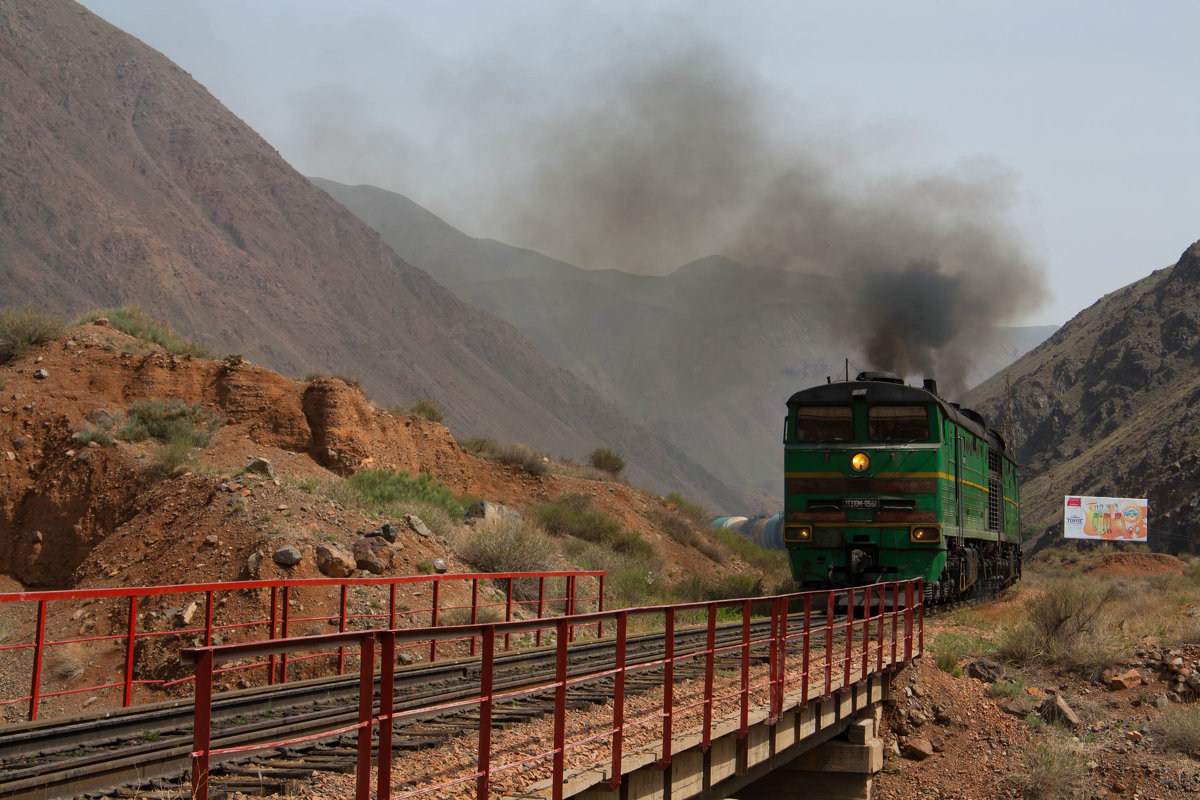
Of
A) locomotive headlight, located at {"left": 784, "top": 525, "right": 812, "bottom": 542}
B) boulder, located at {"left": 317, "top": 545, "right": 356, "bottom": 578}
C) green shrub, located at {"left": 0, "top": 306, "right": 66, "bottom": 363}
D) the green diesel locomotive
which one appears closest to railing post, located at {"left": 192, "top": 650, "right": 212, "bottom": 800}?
boulder, located at {"left": 317, "top": 545, "right": 356, "bottom": 578}

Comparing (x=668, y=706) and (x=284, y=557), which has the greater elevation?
(x=284, y=557)

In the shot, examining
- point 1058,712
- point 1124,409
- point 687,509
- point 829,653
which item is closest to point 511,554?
point 1058,712

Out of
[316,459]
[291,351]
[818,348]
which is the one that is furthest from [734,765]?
[818,348]

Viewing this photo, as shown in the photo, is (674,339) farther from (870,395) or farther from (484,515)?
(870,395)

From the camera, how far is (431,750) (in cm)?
734

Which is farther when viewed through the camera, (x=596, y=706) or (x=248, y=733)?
(x=596, y=706)

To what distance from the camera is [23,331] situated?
2548 centimetres

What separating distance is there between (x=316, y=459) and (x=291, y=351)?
171ft

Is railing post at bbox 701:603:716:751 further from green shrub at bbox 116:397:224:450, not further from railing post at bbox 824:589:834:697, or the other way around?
green shrub at bbox 116:397:224:450

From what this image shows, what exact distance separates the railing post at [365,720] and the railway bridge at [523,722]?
1 centimetres

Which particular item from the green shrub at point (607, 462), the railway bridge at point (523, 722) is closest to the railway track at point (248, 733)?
the railway bridge at point (523, 722)

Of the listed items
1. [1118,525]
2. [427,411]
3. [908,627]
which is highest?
[427,411]

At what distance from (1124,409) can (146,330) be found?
61.0m

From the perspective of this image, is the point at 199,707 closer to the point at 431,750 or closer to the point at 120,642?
the point at 431,750
